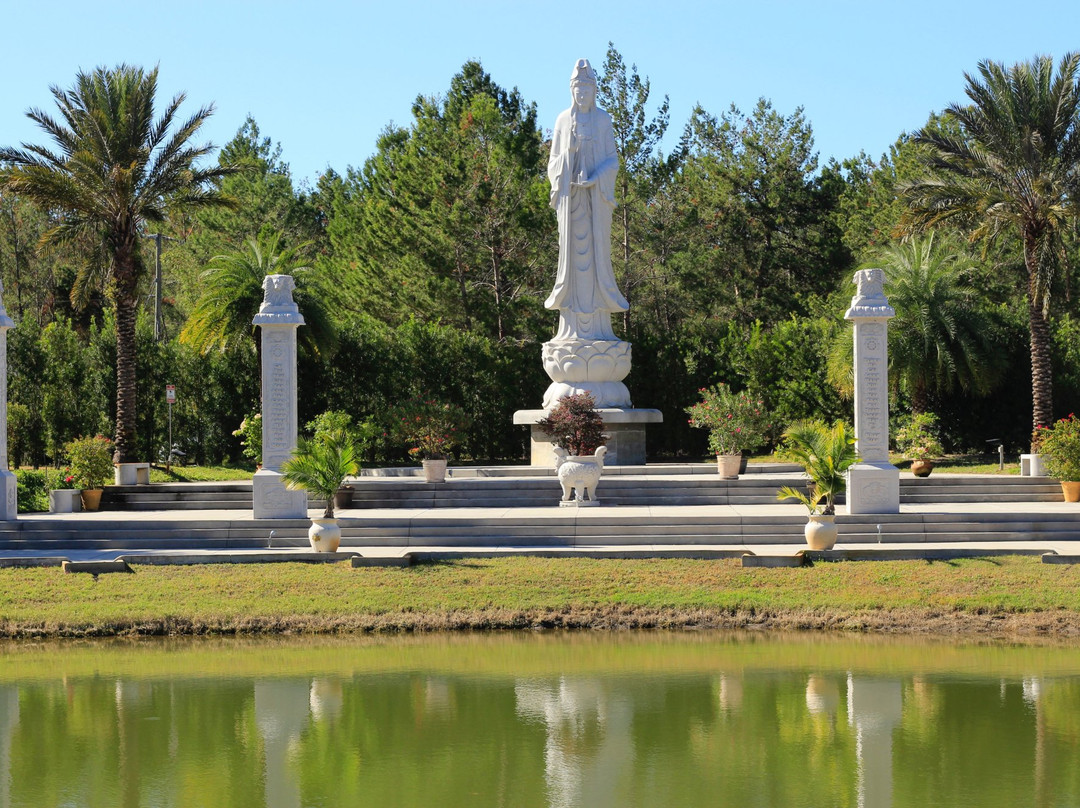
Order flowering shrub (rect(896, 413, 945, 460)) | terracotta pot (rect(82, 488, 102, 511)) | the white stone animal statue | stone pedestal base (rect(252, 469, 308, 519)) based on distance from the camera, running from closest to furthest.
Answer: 1. stone pedestal base (rect(252, 469, 308, 519))
2. the white stone animal statue
3. terracotta pot (rect(82, 488, 102, 511))
4. flowering shrub (rect(896, 413, 945, 460))

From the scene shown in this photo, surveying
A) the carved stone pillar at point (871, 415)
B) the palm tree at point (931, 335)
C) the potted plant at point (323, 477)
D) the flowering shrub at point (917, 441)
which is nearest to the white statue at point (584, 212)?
the flowering shrub at point (917, 441)

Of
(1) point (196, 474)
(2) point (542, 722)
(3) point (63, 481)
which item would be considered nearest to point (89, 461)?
(3) point (63, 481)

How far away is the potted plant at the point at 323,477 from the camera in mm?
17000

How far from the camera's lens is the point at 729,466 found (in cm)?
2245

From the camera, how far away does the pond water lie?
852 cm

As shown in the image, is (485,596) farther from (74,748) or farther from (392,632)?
(74,748)

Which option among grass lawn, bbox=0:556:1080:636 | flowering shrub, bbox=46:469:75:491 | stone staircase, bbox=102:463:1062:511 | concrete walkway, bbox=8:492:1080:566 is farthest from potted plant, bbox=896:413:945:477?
flowering shrub, bbox=46:469:75:491

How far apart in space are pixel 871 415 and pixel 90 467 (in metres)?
12.7

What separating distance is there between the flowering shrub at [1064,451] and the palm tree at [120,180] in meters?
16.6

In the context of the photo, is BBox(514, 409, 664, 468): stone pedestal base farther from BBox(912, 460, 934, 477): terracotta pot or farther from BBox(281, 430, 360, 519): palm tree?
BBox(281, 430, 360, 519): palm tree

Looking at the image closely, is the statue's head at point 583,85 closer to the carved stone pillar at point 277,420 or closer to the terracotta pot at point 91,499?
the carved stone pillar at point 277,420

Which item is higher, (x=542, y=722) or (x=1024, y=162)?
(x=1024, y=162)

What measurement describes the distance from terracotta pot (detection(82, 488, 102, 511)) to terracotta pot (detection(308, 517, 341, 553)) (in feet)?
22.2

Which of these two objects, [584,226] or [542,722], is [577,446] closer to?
[584,226]
